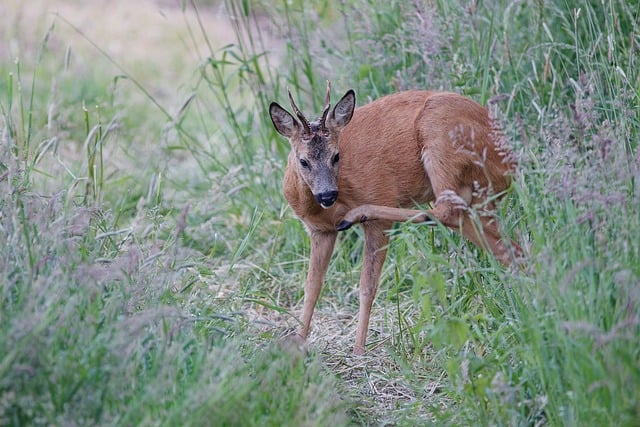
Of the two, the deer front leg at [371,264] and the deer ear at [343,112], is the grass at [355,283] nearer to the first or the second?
the deer front leg at [371,264]

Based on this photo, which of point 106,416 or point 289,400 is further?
point 289,400

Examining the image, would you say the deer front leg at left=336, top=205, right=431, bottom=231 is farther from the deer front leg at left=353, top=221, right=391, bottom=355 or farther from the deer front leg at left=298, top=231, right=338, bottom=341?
the deer front leg at left=298, top=231, right=338, bottom=341

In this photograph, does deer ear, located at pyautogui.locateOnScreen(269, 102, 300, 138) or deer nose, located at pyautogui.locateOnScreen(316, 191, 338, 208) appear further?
deer ear, located at pyautogui.locateOnScreen(269, 102, 300, 138)

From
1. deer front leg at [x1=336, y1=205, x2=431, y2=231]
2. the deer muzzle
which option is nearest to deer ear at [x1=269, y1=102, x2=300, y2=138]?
the deer muzzle

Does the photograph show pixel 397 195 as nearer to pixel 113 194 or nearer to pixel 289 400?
pixel 289 400

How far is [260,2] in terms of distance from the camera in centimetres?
704

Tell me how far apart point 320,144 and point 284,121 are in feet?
1.06

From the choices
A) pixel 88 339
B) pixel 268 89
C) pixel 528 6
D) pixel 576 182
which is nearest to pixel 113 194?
pixel 268 89

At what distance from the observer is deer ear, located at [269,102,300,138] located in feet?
17.2

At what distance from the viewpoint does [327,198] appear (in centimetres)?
495

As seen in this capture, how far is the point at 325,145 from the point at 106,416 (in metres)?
Result: 2.31

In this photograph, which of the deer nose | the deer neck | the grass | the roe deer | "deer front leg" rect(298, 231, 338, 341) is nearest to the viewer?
the grass

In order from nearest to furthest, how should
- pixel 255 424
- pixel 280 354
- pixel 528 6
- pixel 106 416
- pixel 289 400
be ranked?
pixel 106 416 → pixel 255 424 → pixel 289 400 → pixel 280 354 → pixel 528 6

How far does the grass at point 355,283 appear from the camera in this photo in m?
3.39
